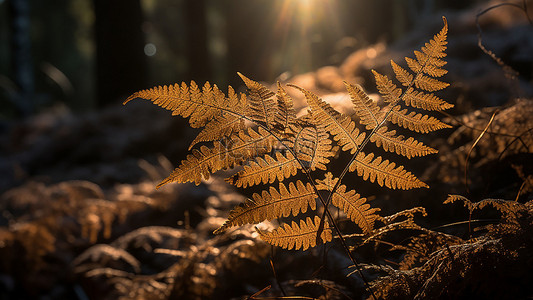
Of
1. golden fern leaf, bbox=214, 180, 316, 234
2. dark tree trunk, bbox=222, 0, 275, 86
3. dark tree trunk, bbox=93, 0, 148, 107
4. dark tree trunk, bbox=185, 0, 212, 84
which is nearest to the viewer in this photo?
golden fern leaf, bbox=214, 180, 316, 234

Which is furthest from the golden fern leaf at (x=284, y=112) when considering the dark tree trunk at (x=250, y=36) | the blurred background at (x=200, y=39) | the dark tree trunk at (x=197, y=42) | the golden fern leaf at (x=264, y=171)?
the dark tree trunk at (x=250, y=36)

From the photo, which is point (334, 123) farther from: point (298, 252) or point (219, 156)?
point (298, 252)

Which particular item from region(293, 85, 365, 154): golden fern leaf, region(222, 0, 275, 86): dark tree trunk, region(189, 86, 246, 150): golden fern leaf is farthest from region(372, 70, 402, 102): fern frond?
region(222, 0, 275, 86): dark tree trunk

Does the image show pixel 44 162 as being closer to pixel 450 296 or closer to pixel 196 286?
pixel 196 286

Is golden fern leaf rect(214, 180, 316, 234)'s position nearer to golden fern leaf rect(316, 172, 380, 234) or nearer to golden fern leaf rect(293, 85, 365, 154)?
golden fern leaf rect(316, 172, 380, 234)

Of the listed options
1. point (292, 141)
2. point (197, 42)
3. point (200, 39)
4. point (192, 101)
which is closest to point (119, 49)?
point (197, 42)

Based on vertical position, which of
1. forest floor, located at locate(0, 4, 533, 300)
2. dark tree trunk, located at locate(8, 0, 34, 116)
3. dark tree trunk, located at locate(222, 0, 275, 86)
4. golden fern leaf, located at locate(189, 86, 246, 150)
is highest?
dark tree trunk, located at locate(8, 0, 34, 116)
